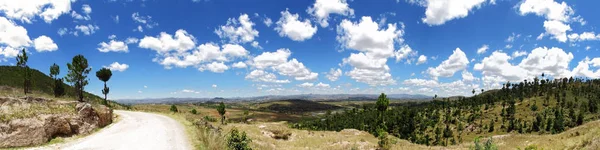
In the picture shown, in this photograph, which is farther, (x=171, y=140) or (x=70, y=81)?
(x=70, y=81)

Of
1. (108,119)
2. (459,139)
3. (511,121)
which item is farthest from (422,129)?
(108,119)

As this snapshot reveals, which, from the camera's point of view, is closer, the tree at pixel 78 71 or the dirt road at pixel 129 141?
the dirt road at pixel 129 141

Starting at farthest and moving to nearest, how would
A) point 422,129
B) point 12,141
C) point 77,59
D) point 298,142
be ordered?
point 422,129 → point 77,59 → point 298,142 → point 12,141

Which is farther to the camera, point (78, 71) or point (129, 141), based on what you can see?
point (78, 71)

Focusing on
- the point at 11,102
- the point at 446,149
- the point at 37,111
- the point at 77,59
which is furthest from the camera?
the point at 77,59

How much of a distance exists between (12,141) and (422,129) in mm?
204118

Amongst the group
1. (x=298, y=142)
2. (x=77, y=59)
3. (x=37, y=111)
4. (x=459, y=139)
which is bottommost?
(x=459, y=139)

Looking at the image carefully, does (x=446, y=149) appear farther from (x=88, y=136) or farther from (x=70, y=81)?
(x=70, y=81)

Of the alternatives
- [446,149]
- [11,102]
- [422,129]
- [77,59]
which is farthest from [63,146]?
[422,129]

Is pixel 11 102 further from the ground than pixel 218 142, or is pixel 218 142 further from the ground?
pixel 11 102

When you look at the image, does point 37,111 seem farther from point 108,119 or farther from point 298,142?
point 298,142

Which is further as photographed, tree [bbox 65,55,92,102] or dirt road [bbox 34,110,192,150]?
tree [bbox 65,55,92,102]

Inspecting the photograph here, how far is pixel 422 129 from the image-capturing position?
19762 centimetres

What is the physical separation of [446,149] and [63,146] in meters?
32.7
